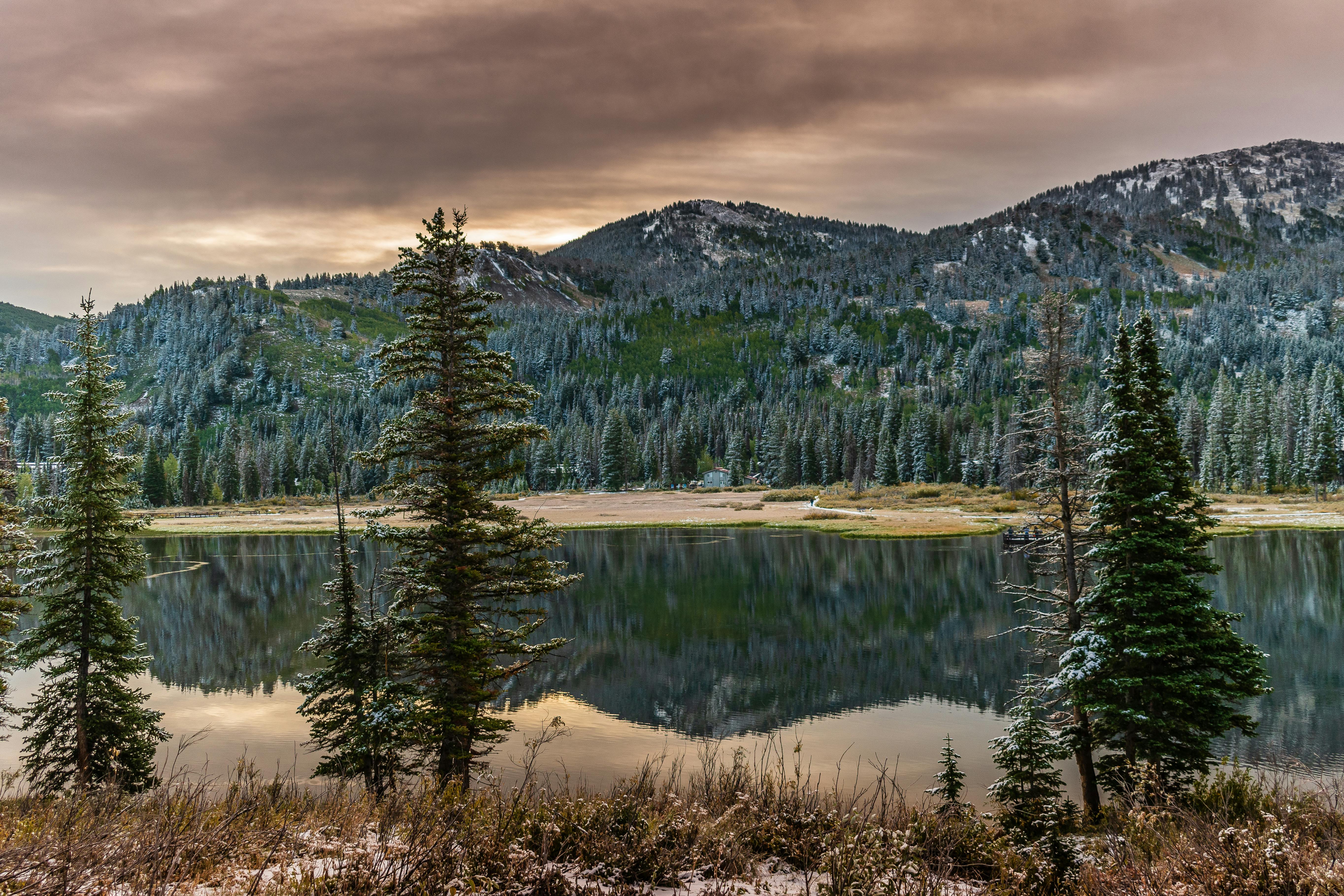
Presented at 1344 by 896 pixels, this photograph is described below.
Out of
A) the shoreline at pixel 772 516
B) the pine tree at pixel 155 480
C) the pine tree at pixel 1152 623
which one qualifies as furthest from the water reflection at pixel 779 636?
the pine tree at pixel 155 480

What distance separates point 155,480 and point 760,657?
438 ft

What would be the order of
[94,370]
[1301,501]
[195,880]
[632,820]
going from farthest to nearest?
[1301,501] → [94,370] → [632,820] → [195,880]

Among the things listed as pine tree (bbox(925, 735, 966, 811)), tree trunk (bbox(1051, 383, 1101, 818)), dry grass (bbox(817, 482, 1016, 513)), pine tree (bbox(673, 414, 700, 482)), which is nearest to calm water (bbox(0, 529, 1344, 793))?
pine tree (bbox(925, 735, 966, 811))

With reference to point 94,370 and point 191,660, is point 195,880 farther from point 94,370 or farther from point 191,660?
point 191,660

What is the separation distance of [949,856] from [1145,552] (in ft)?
34.8

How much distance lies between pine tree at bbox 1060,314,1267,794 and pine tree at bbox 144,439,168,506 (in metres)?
144

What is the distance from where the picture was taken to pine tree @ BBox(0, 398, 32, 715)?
1889 cm

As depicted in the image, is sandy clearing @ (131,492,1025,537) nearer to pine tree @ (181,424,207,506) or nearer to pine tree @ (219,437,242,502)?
pine tree @ (181,424,207,506)

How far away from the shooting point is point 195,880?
6941mm

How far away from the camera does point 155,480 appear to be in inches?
5108

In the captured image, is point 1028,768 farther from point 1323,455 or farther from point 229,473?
point 229,473

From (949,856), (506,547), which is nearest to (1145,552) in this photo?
(949,856)

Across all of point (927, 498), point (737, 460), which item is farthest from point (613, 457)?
point (927, 498)

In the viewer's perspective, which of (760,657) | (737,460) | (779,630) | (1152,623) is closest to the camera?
(1152,623)
